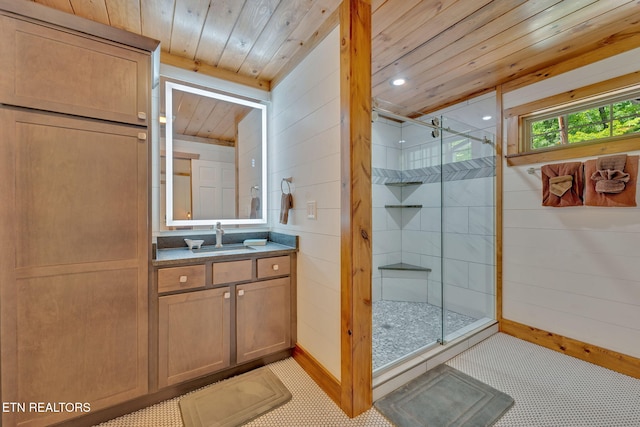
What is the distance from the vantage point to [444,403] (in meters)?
1.58

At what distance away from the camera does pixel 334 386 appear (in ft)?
5.29

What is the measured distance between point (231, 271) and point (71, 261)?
84 centimetres

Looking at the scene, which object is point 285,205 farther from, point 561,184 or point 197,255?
point 561,184

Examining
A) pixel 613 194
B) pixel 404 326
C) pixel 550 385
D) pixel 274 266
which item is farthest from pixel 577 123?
pixel 274 266

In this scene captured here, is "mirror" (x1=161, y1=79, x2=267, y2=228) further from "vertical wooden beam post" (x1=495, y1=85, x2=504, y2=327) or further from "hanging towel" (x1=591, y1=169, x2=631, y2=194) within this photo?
"hanging towel" (x1=591, y1=169, x2=631, y2=194)

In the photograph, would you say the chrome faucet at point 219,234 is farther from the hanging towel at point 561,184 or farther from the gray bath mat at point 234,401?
the hanging towel at point 561,184

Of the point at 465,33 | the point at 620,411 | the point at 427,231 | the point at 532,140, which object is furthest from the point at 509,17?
the point at 620,411

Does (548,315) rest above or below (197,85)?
below

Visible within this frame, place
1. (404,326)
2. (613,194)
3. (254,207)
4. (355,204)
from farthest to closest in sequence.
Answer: (404,326) < (254,207) < (613,194) < (355,204)

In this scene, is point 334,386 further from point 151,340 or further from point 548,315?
point 548,315

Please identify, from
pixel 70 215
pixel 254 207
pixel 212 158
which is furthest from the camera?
pixel 254 207

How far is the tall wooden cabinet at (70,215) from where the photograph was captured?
1.23m

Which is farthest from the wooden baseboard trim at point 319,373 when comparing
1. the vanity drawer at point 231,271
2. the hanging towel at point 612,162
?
the hanging towel at point 612,162

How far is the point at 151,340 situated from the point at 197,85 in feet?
6.43
